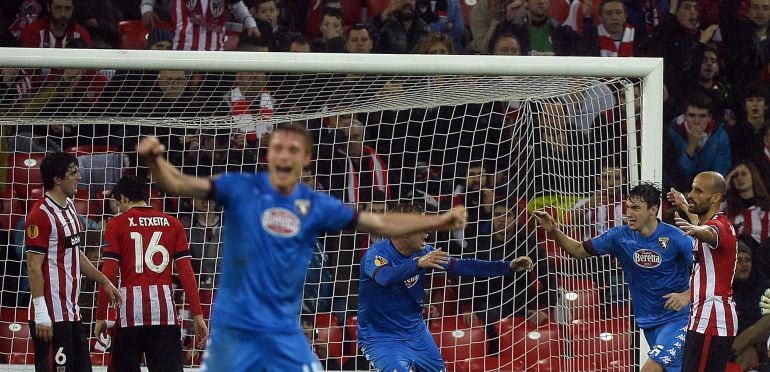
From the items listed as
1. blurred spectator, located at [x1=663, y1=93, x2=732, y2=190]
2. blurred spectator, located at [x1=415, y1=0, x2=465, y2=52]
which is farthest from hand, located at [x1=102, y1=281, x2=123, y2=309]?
blurred spectator, located at [x1=663, y1=93, x2=732, y2=190]

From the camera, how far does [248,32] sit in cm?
1182

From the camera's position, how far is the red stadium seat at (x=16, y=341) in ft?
31.6

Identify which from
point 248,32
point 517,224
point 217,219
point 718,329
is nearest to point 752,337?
point 517,224

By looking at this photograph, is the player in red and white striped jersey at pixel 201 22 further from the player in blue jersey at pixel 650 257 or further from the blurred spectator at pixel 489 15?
the player in blue jersey at pixel 650 257

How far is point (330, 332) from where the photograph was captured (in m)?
9.71

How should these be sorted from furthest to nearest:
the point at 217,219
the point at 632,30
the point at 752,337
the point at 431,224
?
1. the point at 632,30
2. the point at 752,337
3. the point at 217,219
4. the point at 431,224

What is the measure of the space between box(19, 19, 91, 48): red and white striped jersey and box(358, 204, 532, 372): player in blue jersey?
15.7 ft

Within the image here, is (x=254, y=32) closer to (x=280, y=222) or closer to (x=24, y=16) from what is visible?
(x=24, y=16)

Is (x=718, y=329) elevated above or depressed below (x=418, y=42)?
below

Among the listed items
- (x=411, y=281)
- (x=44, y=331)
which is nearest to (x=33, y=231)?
(x=44, y=331)

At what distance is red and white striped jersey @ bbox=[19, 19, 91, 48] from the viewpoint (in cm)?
1145

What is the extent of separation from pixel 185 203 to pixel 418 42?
10.4 ft

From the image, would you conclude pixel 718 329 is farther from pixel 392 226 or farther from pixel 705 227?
pixel 392 226

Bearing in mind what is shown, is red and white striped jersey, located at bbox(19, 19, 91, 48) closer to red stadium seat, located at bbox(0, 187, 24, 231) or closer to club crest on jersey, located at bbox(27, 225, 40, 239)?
red stadium seat, located at bbox(0, 187, 24, 231)
